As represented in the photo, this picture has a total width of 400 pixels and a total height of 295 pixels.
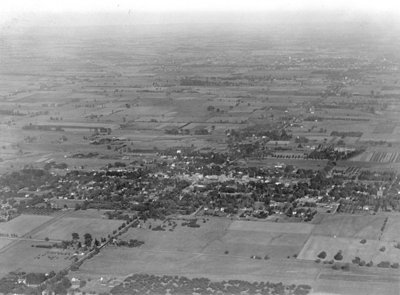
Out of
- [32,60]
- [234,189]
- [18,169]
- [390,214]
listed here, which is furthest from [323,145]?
[32,60]

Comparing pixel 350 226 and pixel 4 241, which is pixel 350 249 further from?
pixel 4 241

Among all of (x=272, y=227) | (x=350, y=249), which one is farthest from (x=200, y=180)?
(x=350, y=249)

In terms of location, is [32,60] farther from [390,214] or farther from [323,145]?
[390,214]

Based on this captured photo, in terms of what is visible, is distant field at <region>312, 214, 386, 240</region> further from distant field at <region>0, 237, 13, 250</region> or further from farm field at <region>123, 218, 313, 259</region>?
distant field at <region>0, 237, 13, 250</region>

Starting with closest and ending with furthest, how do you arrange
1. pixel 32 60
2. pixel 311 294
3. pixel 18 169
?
1. pixel 311 294
2. pixel 18 169
3. pixel 32 60

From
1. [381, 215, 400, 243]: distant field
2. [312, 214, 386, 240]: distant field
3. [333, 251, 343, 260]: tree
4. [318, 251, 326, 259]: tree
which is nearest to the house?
[318, 251, 326, 259]: tree

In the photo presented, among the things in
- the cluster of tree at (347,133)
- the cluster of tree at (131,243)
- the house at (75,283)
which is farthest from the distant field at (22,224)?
the cluster of tree at (347,133)
